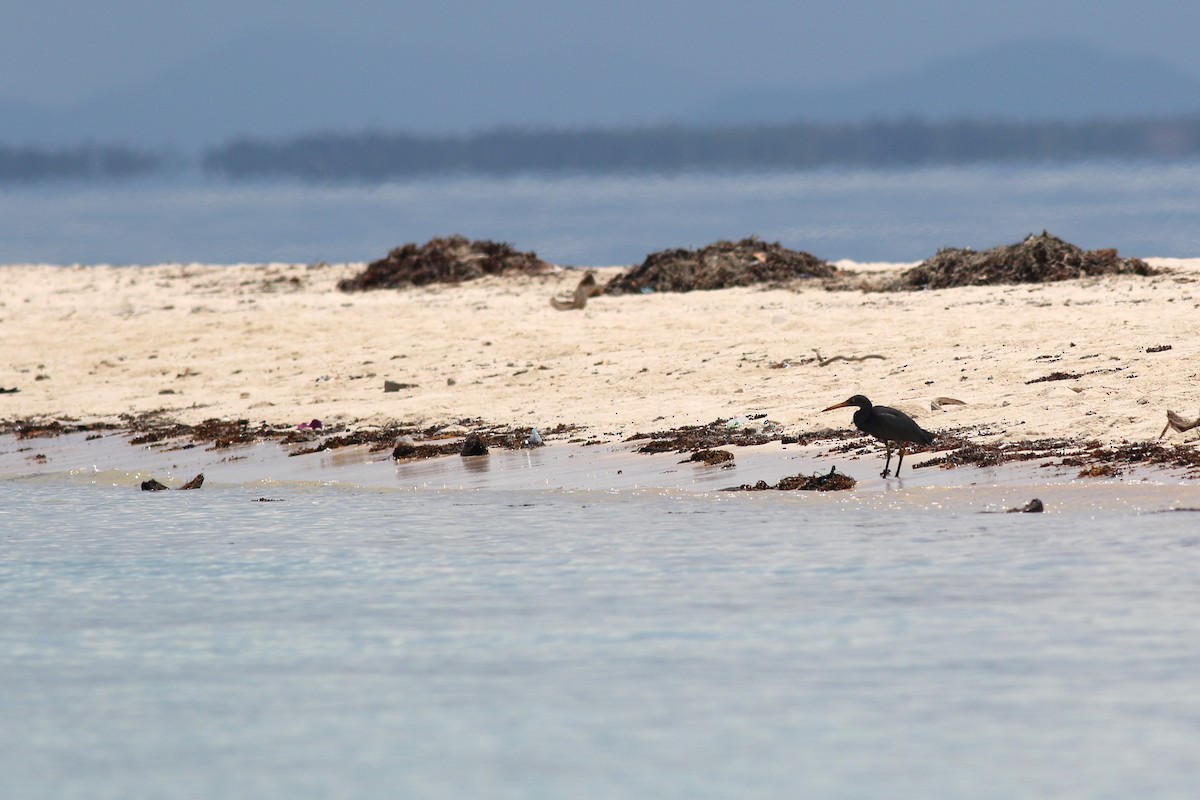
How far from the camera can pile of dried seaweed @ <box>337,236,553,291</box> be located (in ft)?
80.6

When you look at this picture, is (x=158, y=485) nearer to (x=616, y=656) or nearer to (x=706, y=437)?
(x=706, y=437)

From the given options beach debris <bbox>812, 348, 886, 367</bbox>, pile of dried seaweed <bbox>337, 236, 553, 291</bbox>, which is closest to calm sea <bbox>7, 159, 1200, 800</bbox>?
beach debris <bbox>812, 348, 886, 367</bbox>

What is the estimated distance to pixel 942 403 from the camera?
10992mm

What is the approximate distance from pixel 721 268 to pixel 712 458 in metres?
10.9

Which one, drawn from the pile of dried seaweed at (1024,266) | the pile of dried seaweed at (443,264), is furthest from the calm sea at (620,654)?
the pile of dried seaweed at (443,264)

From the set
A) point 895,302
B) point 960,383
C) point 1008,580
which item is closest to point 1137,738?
point 1008,580

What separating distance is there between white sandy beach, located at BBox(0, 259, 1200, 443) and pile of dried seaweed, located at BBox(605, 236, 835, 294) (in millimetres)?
853

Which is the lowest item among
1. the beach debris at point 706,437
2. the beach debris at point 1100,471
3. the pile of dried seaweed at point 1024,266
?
the beach debris at point 1100,471

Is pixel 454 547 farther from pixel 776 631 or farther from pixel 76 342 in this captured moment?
pixel 76 342

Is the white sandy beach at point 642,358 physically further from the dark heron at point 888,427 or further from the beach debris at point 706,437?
the dark heron at point 888,427

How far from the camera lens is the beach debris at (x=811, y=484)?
9000mm

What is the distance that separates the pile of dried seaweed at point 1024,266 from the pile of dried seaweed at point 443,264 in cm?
810

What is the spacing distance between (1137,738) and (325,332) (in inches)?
590

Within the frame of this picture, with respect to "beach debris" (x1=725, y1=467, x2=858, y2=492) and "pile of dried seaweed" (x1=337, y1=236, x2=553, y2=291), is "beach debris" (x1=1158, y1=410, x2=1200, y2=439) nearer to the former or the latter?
"beach debris" (x1=725, y1=467, x2=858, y2=492)
